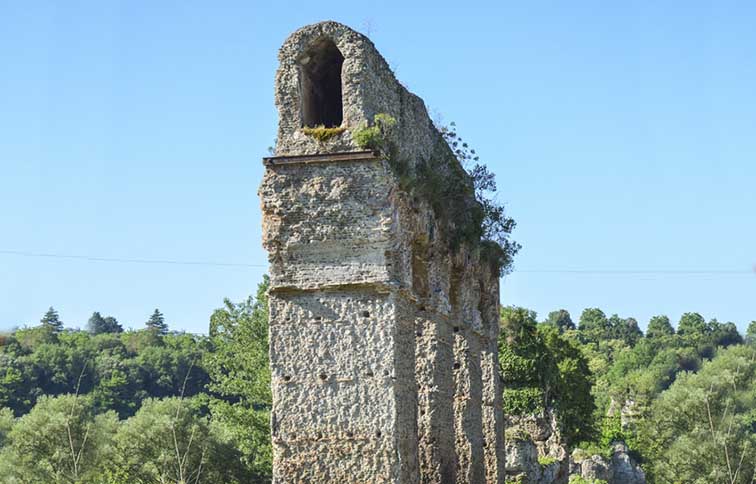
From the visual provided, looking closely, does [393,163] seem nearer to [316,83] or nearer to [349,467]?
[316,83]

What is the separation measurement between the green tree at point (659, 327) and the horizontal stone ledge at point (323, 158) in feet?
319

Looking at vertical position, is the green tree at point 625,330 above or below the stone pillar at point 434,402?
above

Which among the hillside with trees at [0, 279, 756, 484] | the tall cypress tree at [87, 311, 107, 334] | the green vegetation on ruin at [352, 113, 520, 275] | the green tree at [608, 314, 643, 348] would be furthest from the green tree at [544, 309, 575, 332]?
the green vegetation on ruin at [352, 113, 520, 275]

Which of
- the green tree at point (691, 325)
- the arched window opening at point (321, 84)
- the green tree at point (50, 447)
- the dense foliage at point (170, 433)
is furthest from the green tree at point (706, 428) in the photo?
the green tree at point (691, 325)

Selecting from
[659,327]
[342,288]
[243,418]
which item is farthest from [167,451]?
[659,327]

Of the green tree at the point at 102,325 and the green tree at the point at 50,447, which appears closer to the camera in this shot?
the green tree at the point at 50,447

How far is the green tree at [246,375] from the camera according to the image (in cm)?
3247

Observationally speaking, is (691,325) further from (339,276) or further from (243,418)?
(339,276)

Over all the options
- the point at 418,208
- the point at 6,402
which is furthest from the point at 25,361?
the point at 418,208

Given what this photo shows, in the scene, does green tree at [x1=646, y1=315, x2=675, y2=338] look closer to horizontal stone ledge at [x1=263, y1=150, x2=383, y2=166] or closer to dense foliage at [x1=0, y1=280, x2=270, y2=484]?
dense foliage at [x1=0, y1=280, x2=270, y2=484]

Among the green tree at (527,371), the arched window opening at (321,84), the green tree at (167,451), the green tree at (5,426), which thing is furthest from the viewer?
the green tree at (5,426)

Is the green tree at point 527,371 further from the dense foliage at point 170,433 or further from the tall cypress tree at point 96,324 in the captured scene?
the tall cypress tree at point 96,324

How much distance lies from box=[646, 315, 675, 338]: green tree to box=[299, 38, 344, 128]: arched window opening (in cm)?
9568

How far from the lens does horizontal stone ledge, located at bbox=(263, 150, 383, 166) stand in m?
13.6
